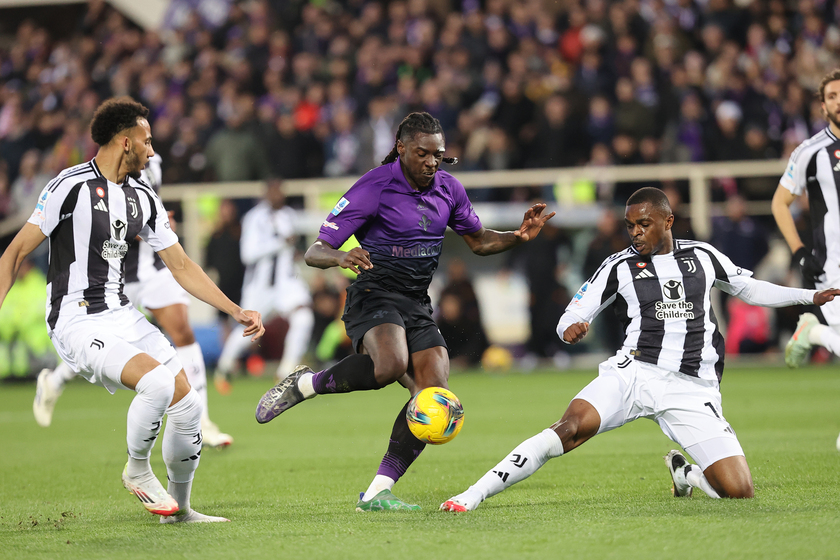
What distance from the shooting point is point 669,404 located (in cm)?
553

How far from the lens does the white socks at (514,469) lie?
518 cm

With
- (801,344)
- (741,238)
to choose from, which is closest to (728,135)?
(741,238)

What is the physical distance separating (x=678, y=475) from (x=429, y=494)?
4.60 ft

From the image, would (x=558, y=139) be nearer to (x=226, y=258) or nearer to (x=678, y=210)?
(x=678, y=210)

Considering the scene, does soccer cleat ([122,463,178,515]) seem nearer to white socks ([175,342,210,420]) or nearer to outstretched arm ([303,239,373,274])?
outstretched arm ([303,239,373,274])

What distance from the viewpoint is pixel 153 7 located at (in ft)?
70.9

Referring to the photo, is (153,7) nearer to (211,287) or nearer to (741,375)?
(741,375)

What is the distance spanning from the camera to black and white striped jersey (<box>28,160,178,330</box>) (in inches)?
206

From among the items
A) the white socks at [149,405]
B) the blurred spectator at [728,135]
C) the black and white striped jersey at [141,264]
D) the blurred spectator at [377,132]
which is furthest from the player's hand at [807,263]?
the blurred spectator at [377,132]

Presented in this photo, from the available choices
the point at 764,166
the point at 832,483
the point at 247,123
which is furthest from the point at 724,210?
the point at 832,483

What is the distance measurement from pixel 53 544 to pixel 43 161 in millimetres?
14271

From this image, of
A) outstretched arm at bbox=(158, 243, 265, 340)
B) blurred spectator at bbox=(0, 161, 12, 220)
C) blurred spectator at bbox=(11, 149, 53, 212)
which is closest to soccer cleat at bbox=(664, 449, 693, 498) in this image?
outstretched arm at bbox=(158, 243, 265, 340)

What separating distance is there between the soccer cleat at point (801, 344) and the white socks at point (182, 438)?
13.1 feet

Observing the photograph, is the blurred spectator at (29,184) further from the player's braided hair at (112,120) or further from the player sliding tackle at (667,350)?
the player sliding tackle at (667,350)
